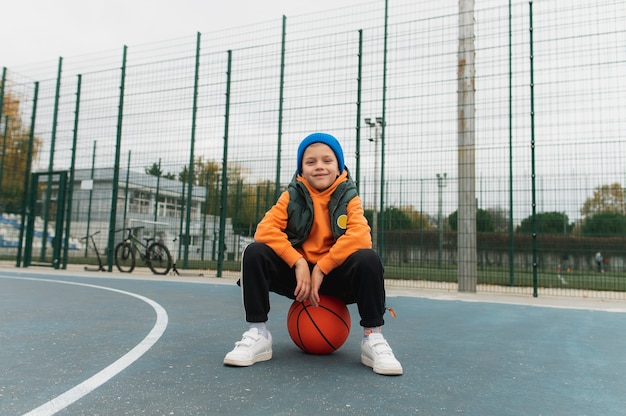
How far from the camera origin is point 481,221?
7.47 meters

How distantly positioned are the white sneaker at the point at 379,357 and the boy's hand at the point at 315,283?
1.13 ft

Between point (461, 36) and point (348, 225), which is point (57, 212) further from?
point (348, 225)

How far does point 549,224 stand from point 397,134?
3.02 metres

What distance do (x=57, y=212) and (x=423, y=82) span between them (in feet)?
28.5

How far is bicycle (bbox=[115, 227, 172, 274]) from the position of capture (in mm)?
9972

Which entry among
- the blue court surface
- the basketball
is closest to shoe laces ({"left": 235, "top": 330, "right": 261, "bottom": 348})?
the blue court surface

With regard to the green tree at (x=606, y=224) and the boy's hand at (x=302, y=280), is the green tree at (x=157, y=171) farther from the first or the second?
the boy's hand at (x=302, y=280)

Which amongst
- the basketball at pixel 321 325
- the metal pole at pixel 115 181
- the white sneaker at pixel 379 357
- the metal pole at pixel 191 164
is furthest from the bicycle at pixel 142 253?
the white sneaker at pixel 379 357

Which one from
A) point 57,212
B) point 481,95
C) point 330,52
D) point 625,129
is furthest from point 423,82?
point 57,212

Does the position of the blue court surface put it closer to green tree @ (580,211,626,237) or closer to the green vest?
the green vest

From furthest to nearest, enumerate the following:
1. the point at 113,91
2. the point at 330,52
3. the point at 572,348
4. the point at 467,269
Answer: the point at 113,91
the point at 330,52
the point at 467,269
the point at 572,348

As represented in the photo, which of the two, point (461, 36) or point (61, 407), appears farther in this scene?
→ point (461, 36)

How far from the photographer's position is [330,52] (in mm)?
8469

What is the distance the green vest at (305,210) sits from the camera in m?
2.48
